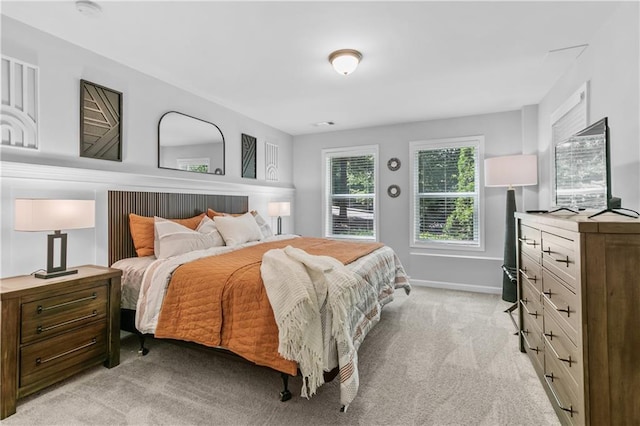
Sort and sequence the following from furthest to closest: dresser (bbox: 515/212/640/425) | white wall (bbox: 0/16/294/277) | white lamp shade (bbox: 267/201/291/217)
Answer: white lamp shade (bbox: 267/201/291/217) → white wall (bbox: 0/16/294/277) → dresser (bbox: 515/212/640/425)

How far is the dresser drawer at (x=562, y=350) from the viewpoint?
1.37 meters

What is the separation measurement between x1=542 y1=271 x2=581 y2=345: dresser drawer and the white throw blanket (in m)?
1.08

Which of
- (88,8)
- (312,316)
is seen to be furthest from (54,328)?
(88,8)

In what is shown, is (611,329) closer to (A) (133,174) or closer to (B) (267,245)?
(B) (267,245)

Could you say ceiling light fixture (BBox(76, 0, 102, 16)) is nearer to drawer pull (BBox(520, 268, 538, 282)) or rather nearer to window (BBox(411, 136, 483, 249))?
drawer pull (BBox(520, 268, 538, 282))

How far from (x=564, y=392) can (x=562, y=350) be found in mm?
214

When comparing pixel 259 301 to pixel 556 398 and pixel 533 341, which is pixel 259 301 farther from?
pixel 533 341

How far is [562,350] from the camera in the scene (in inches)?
61.8

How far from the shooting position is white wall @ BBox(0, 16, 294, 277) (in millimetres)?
2195

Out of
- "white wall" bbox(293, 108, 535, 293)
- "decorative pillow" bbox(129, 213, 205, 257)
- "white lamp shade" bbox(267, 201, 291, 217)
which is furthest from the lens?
"white lamp shade" bbox(267, 201, 291, 217)

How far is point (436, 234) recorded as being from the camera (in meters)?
4.78

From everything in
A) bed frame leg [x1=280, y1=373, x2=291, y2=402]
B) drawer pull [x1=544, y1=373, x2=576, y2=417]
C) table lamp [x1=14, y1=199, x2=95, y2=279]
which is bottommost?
bed frame leg [x1=280, y1=373, x2=291, y2=402]

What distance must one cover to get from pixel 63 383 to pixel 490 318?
3781mm

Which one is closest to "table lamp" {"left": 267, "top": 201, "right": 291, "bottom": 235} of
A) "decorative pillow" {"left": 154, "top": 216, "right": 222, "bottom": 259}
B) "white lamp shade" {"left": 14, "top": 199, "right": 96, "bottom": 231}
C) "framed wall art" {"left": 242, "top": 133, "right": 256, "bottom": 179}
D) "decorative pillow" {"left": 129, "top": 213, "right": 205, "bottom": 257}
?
"framed wall art" {"left": 242, "top": 133, "right": 256, "bottom": 179}
